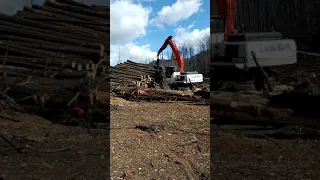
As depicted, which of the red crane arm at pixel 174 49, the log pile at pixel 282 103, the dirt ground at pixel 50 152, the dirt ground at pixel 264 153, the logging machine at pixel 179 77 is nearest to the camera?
the dirt ground at pixel 264 153

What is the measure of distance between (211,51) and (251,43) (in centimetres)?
36

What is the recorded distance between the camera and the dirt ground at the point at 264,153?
8.35ft

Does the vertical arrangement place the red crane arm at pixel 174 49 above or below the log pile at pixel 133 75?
above

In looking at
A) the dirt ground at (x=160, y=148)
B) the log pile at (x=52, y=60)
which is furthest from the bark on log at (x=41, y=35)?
the dirt ground at (x=160, y=148)

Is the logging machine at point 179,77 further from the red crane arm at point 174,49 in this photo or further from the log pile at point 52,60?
the log pile at point 52,60

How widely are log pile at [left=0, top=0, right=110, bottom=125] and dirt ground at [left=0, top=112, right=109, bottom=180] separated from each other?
24cm

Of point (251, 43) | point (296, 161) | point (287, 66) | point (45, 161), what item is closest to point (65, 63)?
point (45, 161)

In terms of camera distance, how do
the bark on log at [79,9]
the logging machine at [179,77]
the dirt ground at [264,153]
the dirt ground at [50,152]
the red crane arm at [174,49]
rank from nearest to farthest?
the dirt ground at [264,153] < the dirt ground at [50,152] < the bark on log at [79,9] < the logging machine at [179,77] < the red crane arm at [174,49]

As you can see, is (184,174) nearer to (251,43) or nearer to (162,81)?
(251,43)

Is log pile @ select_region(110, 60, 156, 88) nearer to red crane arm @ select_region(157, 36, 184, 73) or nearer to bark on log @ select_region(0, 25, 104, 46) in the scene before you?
red crane arm @ select_region(157, 36, 184, 73)

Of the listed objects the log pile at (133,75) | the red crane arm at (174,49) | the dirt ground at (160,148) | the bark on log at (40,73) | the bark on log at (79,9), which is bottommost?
the dirt ground at (160,148)

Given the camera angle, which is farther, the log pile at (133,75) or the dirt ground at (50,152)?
the log pile at (133,75)

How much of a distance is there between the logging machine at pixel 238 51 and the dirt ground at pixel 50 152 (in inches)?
51.8

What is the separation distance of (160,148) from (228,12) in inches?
63.6
